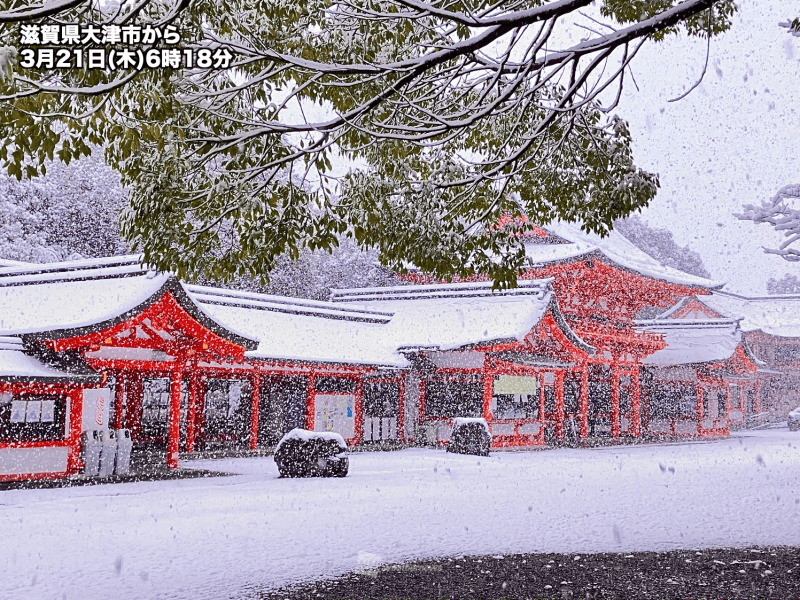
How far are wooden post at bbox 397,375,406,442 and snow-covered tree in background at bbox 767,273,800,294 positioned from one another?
86480mm

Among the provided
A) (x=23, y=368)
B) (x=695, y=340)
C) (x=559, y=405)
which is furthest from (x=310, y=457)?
(x=695, y=340)

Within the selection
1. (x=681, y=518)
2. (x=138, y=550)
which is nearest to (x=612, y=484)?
(x=681, y=518)

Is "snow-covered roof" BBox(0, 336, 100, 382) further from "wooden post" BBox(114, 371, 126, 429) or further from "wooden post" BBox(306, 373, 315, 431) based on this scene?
"wooden post" BBox(306, 373, 315, 431)

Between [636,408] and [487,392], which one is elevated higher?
[487,392]

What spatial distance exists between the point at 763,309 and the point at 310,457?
5020 centimetres

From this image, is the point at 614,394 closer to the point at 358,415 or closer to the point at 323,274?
the point at 358,415

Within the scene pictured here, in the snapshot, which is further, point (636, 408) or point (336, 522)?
point (636, 408)

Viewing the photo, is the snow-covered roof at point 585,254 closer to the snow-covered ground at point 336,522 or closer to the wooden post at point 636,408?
the wooden post at point 636,408

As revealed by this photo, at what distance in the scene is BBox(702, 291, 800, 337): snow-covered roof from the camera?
50.8 metres

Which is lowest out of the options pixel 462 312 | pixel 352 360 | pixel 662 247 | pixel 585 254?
pixel 352 360

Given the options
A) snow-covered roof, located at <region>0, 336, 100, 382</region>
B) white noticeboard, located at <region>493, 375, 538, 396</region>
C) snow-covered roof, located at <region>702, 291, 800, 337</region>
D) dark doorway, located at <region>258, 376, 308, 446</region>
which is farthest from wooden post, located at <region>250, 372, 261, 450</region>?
snow-covered roof, located at <region>702, 291, 800, 337</region>

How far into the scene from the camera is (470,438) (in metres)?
22.0

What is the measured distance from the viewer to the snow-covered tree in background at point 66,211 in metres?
31.9

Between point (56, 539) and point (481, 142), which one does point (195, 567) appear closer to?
point (56, 539)
